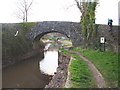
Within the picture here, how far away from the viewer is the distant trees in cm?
2817

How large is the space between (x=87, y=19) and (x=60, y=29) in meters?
5.37

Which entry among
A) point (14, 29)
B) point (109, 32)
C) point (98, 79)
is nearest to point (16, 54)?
point (14, 29)

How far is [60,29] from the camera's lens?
109ft

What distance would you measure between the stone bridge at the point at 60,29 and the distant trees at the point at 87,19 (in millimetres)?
2308

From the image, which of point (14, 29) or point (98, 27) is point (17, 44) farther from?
point (98, 27)

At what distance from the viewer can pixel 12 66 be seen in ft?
87.2

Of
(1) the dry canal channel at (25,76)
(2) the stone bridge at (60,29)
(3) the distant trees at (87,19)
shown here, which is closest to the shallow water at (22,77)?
(1) the dry canal channel at (25,76)

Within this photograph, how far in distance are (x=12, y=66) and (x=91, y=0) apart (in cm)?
952

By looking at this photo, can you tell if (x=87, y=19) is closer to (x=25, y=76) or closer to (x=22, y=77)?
(x=25, y=76)

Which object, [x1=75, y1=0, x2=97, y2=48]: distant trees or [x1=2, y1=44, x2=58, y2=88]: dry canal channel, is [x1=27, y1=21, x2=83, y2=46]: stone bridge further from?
[x1=2, y1=44, x2=58, y2=88]: dry canal channel

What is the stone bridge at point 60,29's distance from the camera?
106ft

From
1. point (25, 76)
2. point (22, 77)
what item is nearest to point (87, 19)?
point (25, 76)

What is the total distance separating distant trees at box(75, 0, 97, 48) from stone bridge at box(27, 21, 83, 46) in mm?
2308

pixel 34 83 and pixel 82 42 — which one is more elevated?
pixel 82 42
